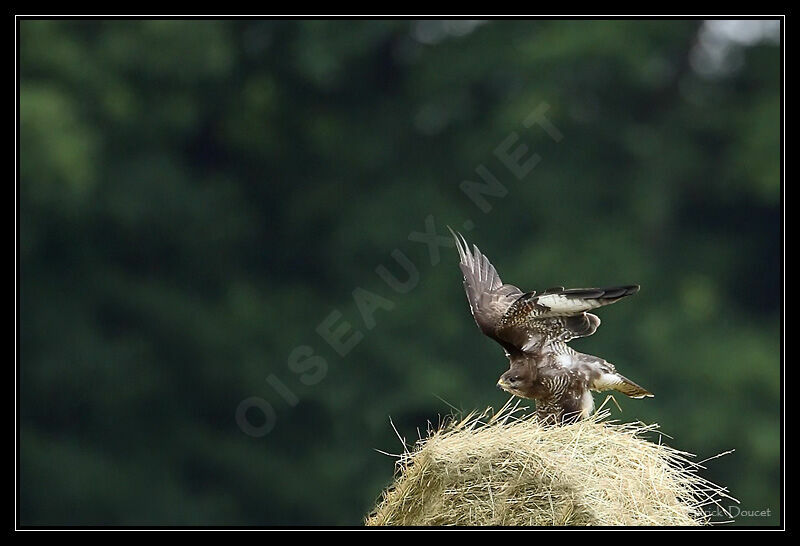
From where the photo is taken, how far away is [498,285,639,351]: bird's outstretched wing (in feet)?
8.42

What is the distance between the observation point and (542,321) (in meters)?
2.69

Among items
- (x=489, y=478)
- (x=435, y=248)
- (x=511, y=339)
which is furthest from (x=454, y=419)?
(x=435, y=248)

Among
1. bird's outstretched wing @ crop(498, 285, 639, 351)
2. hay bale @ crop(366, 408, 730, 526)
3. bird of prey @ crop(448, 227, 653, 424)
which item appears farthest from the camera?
bird of prey @ crop(448, 227, 653, 424)

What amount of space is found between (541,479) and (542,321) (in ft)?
1.61

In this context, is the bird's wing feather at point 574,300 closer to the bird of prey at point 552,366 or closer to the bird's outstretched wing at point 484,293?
the bird of prey at point 552,366

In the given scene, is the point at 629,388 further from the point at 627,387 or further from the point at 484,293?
the point at 484,293

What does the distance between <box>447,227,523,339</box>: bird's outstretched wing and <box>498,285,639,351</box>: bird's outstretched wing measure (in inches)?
2.3

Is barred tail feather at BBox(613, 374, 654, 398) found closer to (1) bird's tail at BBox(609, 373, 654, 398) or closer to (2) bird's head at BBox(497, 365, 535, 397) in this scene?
(1) bird's tail at BBox(609, 373, 654, 398)

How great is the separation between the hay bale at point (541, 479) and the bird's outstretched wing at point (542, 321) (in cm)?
25


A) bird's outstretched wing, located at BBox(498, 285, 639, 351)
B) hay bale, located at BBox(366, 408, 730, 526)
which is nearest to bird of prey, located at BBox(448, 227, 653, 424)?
bird's outstretched wing, located at BBox(498, 285, 639, 351)

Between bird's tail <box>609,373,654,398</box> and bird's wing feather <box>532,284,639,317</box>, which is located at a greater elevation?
bird's wing feather <box>532,284,639,317</box>

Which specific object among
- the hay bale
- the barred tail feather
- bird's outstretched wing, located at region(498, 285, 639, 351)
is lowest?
the hay bale

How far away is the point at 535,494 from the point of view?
2.31 m
